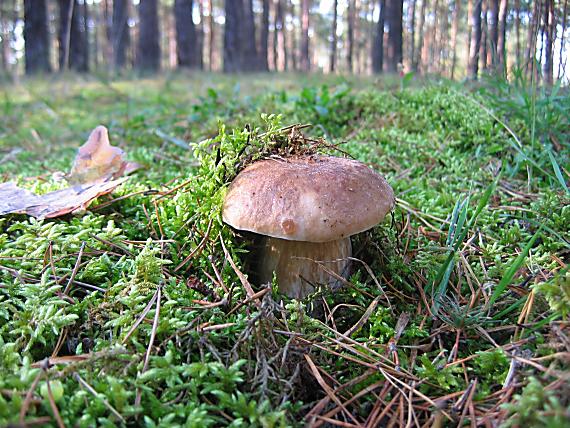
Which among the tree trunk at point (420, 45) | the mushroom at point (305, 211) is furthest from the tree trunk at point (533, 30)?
the tree trunk at point (420, 45)

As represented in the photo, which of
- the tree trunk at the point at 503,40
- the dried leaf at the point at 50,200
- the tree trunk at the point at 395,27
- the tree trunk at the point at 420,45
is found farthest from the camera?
the tree trunk at the point at 395,27

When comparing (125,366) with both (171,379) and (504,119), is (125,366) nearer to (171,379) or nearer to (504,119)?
(171,379)

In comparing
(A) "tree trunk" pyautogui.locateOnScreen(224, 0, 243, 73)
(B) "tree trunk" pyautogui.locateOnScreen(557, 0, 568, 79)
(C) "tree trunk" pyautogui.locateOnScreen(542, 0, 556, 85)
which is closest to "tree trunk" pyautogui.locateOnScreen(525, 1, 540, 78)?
(C) "tree trunk" pyautogui.locateOnScreen(542, 0, 556, 85)

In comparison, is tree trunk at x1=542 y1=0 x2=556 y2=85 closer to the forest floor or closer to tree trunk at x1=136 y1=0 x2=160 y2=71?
the forest floor

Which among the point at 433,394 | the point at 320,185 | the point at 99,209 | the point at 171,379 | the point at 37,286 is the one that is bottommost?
the point at 433,394

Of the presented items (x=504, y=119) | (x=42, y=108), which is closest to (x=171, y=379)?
(x=504, y=119)

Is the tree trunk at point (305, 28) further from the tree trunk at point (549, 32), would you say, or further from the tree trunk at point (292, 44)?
the tree trunk at point (549, 32)
